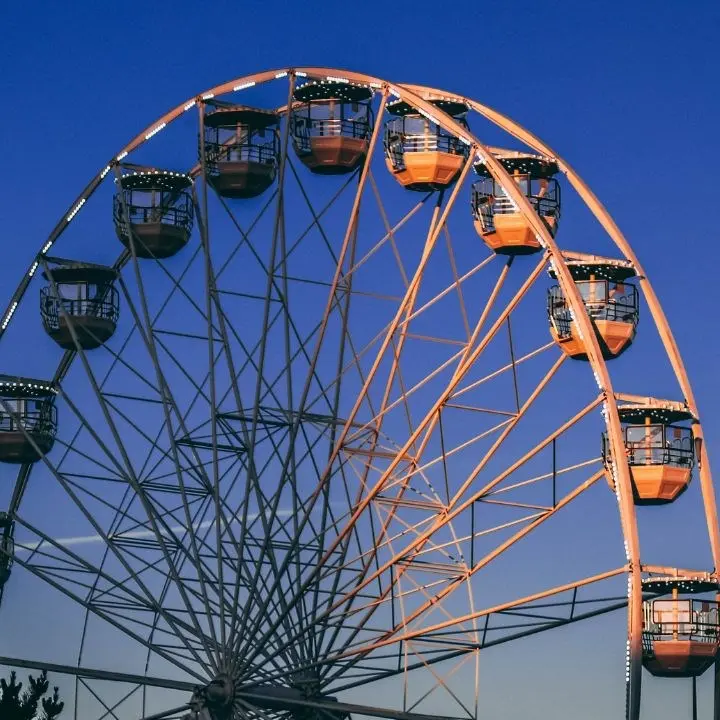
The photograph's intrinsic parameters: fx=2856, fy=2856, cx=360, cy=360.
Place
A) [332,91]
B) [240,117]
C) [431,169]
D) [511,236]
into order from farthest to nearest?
[240,117] < [332,91] < [431,169] < [511,236]

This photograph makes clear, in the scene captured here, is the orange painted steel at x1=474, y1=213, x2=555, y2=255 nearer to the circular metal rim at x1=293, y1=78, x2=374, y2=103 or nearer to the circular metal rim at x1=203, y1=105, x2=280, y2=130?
the circular metal rim at x1=293, y1=78, x2=374, y2=103

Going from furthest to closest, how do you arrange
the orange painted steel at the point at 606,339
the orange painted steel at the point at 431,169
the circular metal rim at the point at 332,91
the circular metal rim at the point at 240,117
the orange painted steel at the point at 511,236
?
the circular metal rim at the point at 240,117 → the circular metal rim at the point at 332,91 → the orange painted steel at the point at 431,169 → the orange painted steel at the point at 511,236 → the orange painted steel at the point at 606,339

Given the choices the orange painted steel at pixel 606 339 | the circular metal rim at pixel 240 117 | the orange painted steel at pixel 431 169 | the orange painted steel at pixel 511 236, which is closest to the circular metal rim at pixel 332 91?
the circular metal rim at pixel 240 117

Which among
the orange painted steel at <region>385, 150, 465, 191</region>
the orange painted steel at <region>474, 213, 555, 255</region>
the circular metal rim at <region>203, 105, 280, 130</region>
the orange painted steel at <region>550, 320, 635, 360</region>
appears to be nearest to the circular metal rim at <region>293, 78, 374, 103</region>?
the circular metal rim at <region>203, 105, 280, 130</region>

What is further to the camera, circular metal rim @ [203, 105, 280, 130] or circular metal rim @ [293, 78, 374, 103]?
circular metal rim @ [203, 105, 280, 130]

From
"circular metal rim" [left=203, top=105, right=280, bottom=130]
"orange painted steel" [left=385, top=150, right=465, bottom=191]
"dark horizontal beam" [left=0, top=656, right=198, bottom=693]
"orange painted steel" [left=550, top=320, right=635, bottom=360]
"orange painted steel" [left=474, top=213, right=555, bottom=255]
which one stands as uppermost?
"circular metal rim" [left=203, top=105, right=280, bottom=130]

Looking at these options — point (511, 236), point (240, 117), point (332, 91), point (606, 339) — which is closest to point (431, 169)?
point (511, 236)

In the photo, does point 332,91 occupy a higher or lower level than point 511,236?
higher

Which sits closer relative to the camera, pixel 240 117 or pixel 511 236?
pixel 511 236

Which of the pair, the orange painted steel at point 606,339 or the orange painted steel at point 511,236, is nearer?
the orange painted steel at point 606,339

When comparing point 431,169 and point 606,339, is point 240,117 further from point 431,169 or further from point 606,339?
point 606,339

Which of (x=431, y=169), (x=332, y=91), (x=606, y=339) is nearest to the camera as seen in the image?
(x=606, y=339)

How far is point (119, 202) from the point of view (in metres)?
57.1

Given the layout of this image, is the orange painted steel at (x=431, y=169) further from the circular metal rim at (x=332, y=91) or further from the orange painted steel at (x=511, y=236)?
the circular metal rim at (x=332, y=91)
